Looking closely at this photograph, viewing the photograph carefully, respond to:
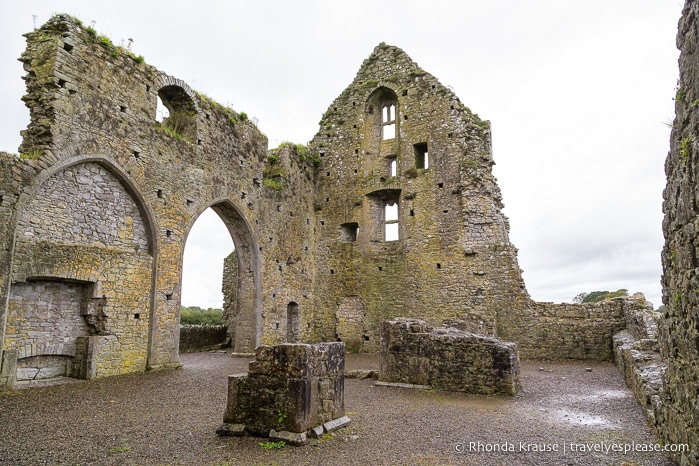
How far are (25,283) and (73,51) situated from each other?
5.06 metres

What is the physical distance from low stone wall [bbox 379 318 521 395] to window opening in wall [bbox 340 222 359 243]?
884cm

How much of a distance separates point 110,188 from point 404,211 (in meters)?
10.3

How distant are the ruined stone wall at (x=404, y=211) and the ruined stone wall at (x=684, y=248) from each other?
437 inches

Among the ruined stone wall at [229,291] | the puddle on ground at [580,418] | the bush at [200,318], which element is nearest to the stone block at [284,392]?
the puddle on ground at [580,418]

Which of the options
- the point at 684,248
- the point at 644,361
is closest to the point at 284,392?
the point at 684,248

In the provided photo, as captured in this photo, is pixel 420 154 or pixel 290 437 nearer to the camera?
pixel 290 437

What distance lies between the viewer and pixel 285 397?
5.55 meters

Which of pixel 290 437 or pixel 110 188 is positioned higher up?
pixel 110 188

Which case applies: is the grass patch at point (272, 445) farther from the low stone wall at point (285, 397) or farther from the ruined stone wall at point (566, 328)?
the ruined stone wall at point (566, 328)

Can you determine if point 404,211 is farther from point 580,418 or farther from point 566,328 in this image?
point 580,418

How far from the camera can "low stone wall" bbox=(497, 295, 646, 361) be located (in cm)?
1380

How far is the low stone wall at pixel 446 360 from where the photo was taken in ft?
28.5

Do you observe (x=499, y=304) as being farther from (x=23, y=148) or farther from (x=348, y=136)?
(x=23, y=148)

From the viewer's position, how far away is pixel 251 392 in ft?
18.8
